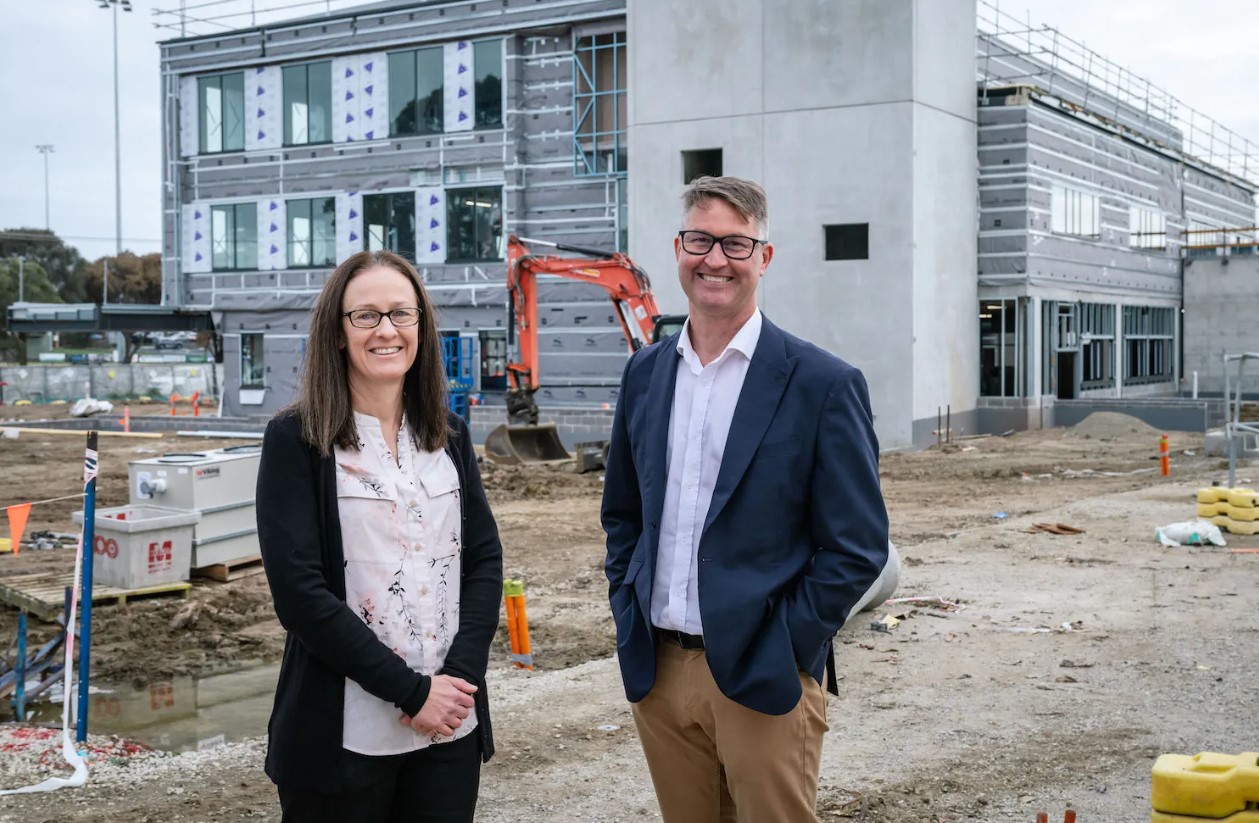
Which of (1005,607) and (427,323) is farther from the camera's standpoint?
(1005,607)

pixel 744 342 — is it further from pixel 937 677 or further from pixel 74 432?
pixel 74 432

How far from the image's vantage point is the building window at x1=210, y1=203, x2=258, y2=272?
38.6 metres

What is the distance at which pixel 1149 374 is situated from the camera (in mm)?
40438

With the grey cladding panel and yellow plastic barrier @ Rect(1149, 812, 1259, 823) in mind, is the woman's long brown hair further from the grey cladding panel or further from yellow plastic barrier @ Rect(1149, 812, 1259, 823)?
the grey cladding panel

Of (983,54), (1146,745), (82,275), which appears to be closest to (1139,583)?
(1146,745)

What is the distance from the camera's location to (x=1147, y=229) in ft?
130

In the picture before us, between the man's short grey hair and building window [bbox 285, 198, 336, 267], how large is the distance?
34.7 metres

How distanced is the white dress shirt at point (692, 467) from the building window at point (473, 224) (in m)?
31.0

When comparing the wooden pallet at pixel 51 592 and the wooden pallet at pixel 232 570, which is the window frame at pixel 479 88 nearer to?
the wooden pallet at pixel 232 570

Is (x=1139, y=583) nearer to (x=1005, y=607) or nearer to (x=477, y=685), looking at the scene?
(x=1005, y=607)

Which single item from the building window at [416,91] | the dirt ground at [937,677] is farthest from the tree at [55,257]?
A: the dirt ground at [937,677]

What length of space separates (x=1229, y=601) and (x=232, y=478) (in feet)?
31.8

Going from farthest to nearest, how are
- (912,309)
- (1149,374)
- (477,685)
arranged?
1. (1149,374)
2. (912,309)
3. (477,685)

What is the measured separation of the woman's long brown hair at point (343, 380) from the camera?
3496mm
